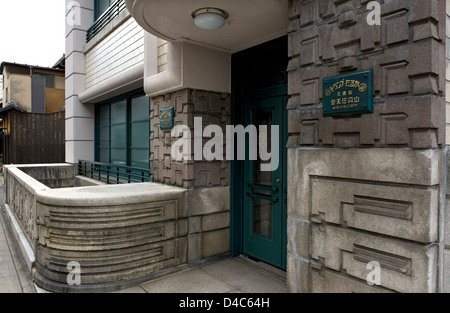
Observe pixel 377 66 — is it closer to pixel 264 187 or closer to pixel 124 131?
pixel 264 187

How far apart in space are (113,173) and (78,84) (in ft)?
11.5

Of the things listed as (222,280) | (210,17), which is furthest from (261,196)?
(210,17)

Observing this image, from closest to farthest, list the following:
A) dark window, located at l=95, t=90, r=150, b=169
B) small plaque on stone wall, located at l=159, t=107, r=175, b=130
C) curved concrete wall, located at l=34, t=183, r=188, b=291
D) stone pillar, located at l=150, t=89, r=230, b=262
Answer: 1. curved concrete wall, located at l=34, t=183, r=188, b=291
2. stone pillar, located at l=150, t=89, r=230, b=262
3. small plaque on stone wall, located at l=159, t=107, r=175, b=130
4. dark window, located at l=95, t=90, r=150, b=169

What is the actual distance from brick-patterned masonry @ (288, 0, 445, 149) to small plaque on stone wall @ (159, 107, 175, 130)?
228 centimetres

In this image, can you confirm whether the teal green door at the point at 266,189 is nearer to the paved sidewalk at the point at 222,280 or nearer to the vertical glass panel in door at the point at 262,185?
the vertical glass panel in door at the point at 262,185

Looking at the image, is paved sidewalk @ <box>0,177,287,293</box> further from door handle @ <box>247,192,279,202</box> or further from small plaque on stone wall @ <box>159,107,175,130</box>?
small plaque on stone wall @ <box>159,107,175,130</box>

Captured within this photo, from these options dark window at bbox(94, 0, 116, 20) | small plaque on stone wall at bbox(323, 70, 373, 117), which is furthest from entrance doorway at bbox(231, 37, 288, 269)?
dark window at bbox(94, 0, 116, 20)

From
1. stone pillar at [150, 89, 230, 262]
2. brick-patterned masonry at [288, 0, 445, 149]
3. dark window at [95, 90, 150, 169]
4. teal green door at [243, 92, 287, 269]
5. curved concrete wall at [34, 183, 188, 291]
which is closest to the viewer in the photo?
brick-patterned masonry at [288, 0, 445, 149]

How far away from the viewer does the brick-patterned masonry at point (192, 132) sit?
15.8ft

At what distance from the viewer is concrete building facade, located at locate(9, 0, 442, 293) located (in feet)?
8.32

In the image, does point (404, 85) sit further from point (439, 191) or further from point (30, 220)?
point (30, 220)

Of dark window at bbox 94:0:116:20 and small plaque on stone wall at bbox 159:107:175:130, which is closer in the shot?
small plaque on stone wall at bbox 159:107:175:130

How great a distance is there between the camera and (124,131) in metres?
8.16

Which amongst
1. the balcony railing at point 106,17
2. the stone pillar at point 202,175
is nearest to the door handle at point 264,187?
the stone pillar at point 202,175
